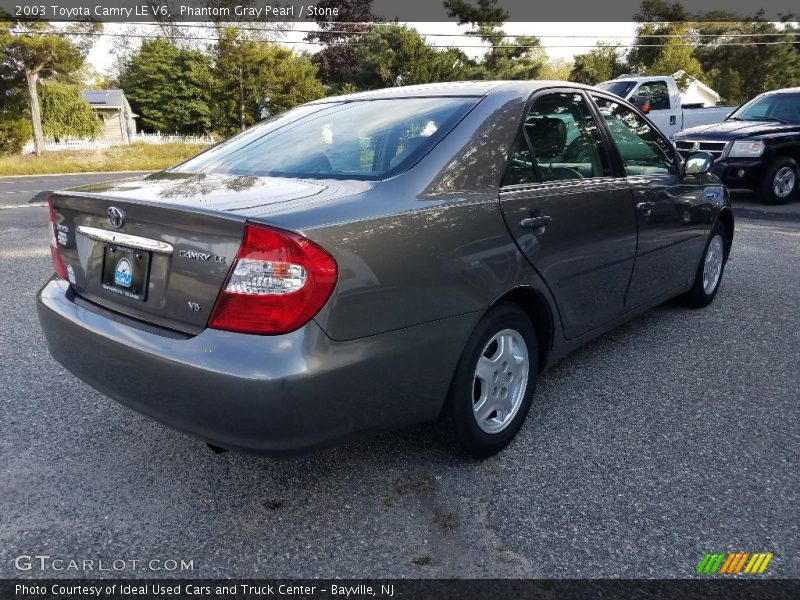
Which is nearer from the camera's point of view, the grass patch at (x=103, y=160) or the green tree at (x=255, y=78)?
the grass patch at (x=103, y=160)

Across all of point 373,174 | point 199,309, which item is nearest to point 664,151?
point 373,174

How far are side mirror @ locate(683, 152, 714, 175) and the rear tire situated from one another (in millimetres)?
581

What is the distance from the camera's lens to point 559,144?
3.08 metres

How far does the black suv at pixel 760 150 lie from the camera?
9.92 m

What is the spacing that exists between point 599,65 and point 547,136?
1933 inches

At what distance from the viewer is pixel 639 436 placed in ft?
9.55

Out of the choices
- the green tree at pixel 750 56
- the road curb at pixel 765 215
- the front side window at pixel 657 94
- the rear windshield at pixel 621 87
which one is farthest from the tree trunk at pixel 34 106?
the green tree at pixel 750 56

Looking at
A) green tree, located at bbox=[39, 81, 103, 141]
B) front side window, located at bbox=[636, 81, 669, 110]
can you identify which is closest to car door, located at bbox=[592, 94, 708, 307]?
front side window, located at bbox=[636, 81, 669, 110]

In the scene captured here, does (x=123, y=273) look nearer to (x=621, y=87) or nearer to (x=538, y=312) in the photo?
(x=538, y=312)

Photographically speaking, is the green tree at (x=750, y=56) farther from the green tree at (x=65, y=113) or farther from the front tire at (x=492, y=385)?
the front tire at (x=492, y=385)

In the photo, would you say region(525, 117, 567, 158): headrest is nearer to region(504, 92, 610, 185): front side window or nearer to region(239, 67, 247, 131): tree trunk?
region(504, 92, 610, 185): front side window

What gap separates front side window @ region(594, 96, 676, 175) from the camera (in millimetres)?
3529

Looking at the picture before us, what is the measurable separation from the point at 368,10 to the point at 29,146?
29.0 m
